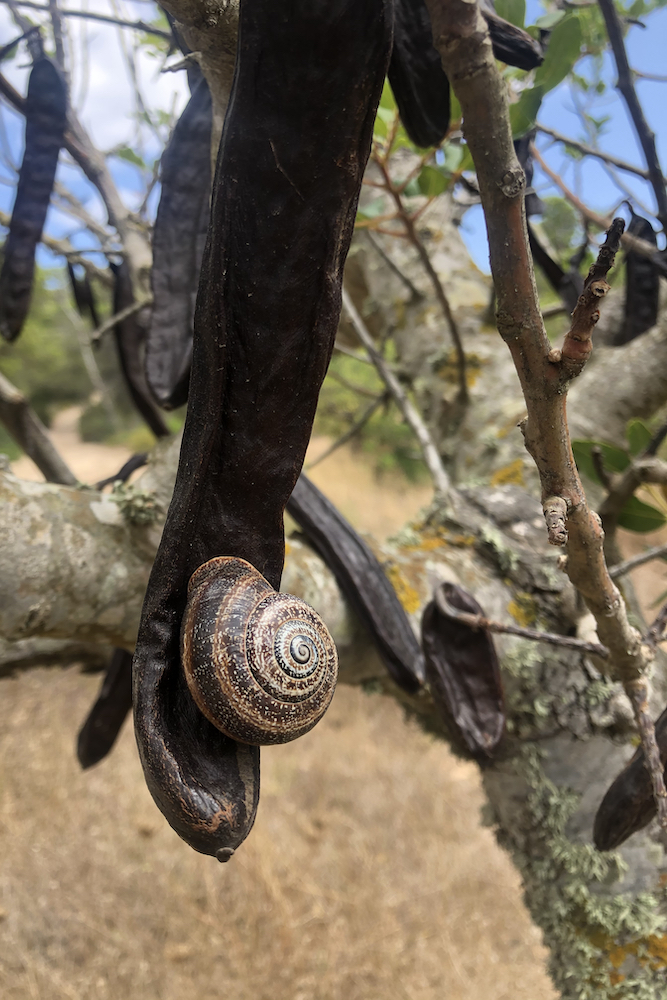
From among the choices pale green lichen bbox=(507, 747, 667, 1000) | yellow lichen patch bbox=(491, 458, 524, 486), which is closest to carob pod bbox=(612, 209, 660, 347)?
yellow lichen patch bbox=(491, 458, 524, 486)

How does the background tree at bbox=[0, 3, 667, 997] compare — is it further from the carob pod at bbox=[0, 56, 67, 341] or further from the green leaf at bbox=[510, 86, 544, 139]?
the carob pod at bbox=[0, 56, 67, 341]

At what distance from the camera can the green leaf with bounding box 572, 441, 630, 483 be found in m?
1.21

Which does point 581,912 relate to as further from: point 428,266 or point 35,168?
point 35,168

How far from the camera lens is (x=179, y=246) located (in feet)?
3.40

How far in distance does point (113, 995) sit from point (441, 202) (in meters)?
2.88

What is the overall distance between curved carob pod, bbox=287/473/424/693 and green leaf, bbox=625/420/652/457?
0.57m

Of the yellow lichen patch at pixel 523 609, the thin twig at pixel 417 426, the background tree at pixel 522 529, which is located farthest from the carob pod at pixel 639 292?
the yellow lichen patch at pixel 523 609

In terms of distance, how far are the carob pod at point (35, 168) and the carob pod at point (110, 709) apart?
88cm

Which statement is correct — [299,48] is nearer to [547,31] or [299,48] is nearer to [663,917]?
[547,31]

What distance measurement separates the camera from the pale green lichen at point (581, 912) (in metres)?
1.13

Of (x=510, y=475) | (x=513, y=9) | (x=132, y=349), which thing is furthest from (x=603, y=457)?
(x=132, y=349)

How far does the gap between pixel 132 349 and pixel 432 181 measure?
0.89m

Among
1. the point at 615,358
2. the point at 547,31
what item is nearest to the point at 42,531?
the point at 547,31

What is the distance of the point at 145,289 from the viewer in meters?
1.67
